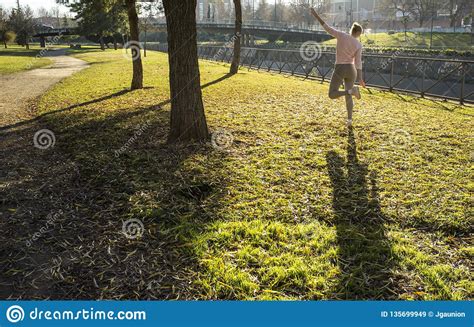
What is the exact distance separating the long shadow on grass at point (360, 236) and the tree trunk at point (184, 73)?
2.21 metres

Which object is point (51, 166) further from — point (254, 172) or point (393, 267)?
point (393, 267)

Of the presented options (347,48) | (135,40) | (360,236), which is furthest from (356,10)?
(360,236)

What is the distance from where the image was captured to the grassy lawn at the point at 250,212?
2.83m

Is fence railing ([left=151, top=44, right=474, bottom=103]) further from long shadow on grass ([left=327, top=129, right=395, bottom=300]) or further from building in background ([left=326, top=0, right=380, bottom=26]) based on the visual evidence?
building in background ([left=326, top=0, right=380, bottom=26])

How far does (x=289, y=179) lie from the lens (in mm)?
4762

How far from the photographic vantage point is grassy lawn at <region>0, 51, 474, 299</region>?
283 cm

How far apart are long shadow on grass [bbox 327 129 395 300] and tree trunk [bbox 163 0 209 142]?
7.24 ft

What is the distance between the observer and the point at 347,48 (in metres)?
6.65

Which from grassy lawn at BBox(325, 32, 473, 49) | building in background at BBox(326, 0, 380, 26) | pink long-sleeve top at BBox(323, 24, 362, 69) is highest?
building in background at BBox(326, 0, 380, 26)

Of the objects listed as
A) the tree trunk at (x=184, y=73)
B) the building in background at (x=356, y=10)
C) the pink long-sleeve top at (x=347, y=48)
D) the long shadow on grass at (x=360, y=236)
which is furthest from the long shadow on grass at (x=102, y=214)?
the building in background at (x=356, y=10)

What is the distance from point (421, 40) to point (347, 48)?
57.8m

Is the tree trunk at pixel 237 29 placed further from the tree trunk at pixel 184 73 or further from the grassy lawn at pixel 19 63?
the grassy lawn at pixel 19 63

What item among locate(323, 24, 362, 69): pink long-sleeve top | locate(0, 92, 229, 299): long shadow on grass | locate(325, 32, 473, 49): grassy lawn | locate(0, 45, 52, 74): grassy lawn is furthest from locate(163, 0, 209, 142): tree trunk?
locate(325, 32, 473, 49): grassy lawn

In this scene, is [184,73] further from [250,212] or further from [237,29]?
[237,29]
